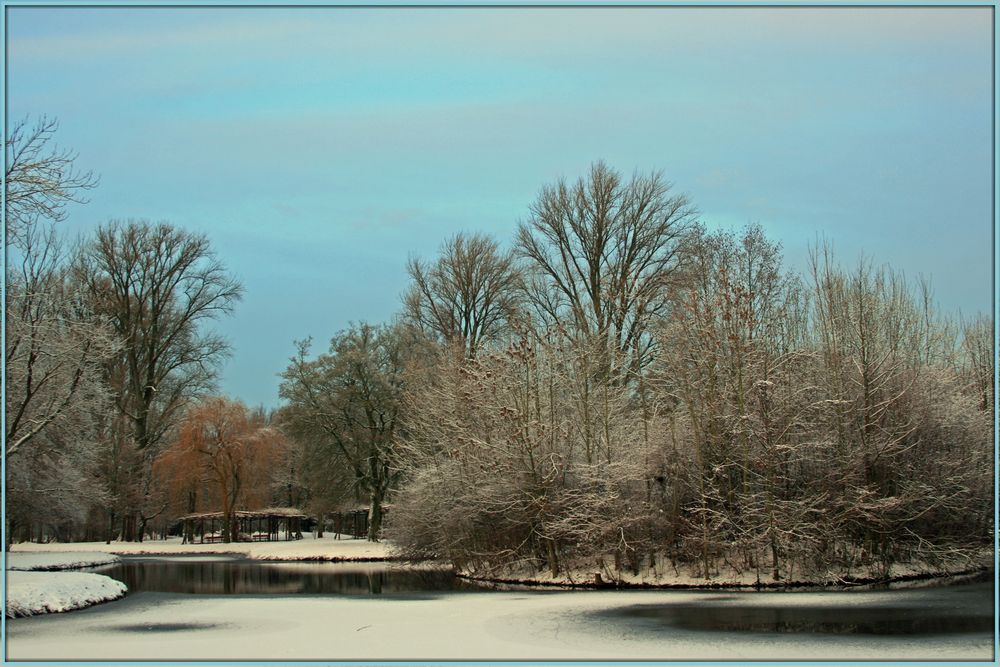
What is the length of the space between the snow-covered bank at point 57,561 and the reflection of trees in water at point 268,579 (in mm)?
798

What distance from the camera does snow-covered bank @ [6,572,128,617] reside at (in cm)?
1862

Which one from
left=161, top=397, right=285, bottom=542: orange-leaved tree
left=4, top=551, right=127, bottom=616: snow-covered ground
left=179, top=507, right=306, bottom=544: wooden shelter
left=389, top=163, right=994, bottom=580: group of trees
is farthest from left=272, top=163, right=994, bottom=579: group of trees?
left=179, top=507, right=306, bottom=544: wooden shelter

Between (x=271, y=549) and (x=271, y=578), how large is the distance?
46.9 ft

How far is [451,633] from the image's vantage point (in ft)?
49.7

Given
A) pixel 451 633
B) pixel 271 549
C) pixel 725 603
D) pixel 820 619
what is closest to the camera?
pixel 451 633

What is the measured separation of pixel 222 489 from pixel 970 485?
38.7 m

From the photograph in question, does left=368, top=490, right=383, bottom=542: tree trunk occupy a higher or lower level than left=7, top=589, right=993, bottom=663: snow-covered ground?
higher

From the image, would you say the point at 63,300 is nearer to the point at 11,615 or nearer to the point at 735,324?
the point at 11,615

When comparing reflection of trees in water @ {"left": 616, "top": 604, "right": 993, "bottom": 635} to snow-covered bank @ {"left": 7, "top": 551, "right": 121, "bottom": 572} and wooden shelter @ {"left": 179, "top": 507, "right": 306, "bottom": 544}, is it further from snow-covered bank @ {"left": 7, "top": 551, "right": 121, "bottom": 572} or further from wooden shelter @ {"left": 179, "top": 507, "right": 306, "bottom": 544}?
wooden shelter @ {"left": 179, "top": 507, "right": 306, "bottom": 544}

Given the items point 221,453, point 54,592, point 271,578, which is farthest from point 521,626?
point 221,453

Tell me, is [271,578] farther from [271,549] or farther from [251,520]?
[251,520]

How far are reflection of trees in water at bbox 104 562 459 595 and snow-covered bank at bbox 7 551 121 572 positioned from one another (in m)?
0.80

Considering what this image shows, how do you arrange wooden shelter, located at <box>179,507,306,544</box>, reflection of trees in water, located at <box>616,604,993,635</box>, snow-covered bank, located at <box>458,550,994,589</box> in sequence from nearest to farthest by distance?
reflection of trees in water, located at <box>616,604,993,635</box>, snow-covered bank, located at <box>458,550,994,589</box>, wooden shelter, located at <box>179,507,306,544</box>

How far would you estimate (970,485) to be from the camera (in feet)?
86.6
